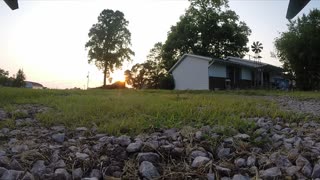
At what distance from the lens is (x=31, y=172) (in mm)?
3607

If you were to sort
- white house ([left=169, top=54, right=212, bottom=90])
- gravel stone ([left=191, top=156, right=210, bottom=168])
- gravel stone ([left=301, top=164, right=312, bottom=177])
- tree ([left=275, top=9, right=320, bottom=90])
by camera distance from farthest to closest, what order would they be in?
tree ([left=275, top=9, right=320, bottom=90]) < white house ([left=169, top=54, right=212, bottom=90]) < gravel stone ([left=191, top=156, right=210, bottom=168]) < gravel stone ([left=301, top=164, right=312, bottom=177])

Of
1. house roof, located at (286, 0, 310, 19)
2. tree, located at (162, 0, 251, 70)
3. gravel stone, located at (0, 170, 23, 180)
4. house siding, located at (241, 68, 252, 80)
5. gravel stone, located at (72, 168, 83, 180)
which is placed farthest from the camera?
tree, located at (162, 0, 251, 70)

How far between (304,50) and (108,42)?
2428 cm

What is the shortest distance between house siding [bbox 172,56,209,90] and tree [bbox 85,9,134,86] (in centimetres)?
1255

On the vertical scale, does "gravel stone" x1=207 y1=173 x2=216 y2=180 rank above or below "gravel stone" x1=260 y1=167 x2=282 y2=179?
below

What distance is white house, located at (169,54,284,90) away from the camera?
120 ft

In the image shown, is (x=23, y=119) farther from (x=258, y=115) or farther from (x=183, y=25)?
(x=183, y=25)

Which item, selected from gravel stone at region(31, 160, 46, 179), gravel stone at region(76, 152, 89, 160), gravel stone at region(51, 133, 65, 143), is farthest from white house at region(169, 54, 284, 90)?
gravel stone at region(31, 160, 46, 179)

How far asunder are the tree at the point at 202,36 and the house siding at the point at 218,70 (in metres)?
11.4

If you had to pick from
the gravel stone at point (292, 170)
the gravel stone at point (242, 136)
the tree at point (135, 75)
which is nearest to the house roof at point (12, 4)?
the gravel stone at point (292, 170)

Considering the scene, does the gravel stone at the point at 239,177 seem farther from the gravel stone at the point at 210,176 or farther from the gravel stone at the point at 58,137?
the gravel stone at the point at 58,137

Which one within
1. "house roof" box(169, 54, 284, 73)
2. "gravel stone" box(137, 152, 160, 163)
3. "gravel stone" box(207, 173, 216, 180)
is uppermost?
"house roof" box(169, 54, 284, 73)

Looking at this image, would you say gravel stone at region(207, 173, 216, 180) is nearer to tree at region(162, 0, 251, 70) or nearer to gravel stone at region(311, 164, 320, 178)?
gravel stone at region(311, 164, 320, 178)

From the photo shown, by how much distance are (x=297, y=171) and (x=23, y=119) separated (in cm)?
451
